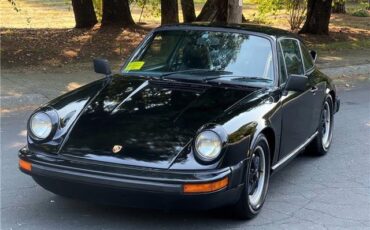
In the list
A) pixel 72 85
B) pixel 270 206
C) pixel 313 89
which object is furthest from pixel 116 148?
pixel 72 85

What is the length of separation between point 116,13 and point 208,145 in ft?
45.1

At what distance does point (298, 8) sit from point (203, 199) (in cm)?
1662

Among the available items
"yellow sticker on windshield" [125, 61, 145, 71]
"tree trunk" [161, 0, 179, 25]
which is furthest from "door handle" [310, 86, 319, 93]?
"tree trunk" [161, 0, 179, 25]

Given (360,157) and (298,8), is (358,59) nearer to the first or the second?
(298,8)

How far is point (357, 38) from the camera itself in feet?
65.1

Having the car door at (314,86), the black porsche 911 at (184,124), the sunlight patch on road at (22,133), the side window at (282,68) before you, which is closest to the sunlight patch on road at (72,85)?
the sunlight patch on road at (22,133)

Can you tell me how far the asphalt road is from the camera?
4.43 meters

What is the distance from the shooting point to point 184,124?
14.3ft

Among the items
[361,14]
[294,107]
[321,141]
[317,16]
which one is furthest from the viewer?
[361,14]

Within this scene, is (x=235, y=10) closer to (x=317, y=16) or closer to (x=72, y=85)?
Result: (x=72, y=85)

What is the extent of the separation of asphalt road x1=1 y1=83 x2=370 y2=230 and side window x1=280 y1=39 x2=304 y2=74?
1080 mm

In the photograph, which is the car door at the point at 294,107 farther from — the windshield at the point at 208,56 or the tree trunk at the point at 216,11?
the tree trunk at the point at 216,11

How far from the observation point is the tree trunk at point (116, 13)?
17.1 metres

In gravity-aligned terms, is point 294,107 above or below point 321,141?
above
